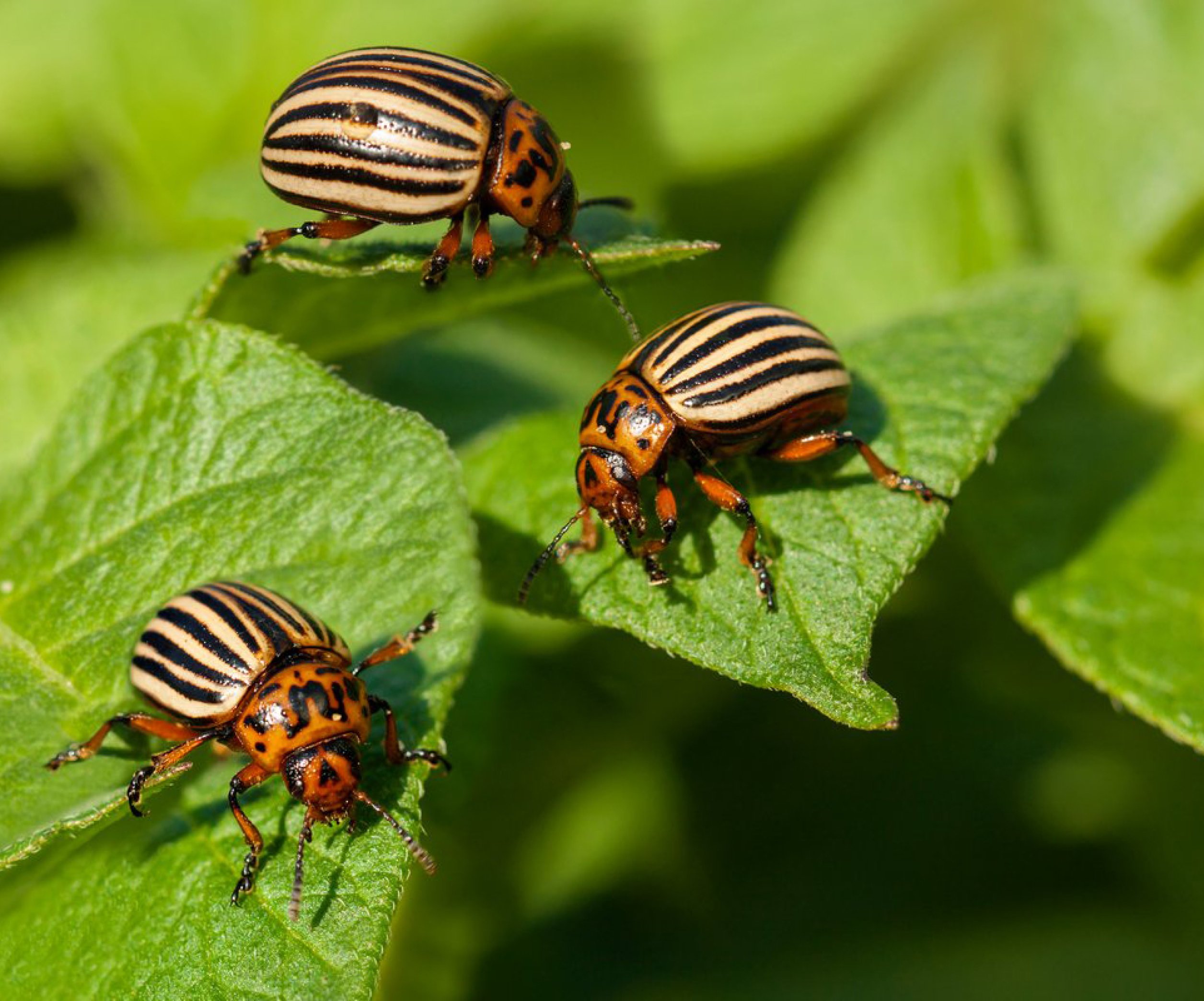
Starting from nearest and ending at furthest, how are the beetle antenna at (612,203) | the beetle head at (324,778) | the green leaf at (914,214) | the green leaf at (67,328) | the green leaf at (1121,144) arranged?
1. the beetle head at (324,778)
2. the beetle antenna at (612,203)
3. the green leaf at (67,328)
4. the green leaf at (1121,144)
5. the green leaf at (914,214)

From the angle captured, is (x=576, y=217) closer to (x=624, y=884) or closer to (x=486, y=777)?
(x=486, y=777)

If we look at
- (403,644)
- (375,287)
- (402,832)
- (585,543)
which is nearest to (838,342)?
(585,543)

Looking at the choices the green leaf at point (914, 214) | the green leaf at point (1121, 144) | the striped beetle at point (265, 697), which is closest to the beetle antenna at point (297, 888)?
the striped beetle at point (265, 697)

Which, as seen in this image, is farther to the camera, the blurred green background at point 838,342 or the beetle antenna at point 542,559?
the blurred green background at point 838,342

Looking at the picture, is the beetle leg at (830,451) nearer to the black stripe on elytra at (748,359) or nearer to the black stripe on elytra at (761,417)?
the black stripe on elytra at (761,417)

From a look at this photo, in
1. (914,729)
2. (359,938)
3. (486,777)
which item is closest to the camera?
(359,938)

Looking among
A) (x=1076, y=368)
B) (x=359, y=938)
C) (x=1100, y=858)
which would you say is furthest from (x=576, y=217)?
(x=1100, y=858)

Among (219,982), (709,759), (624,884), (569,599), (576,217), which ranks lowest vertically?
(624,884)

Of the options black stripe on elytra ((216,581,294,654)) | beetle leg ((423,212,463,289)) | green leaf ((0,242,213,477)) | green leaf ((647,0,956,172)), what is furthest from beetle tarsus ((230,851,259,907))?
green leaf ((647,0,956,172))
